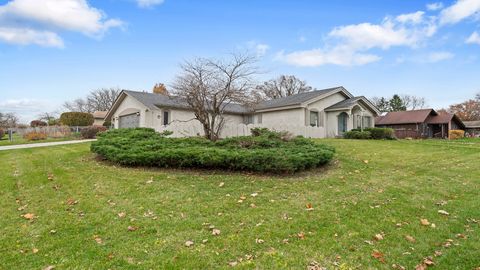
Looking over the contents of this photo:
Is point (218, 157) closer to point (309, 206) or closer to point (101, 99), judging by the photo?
point (309, 206)

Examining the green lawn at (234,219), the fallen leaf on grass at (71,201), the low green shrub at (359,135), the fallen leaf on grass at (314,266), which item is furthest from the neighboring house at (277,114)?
the fallen leaf on grass at (314,266)

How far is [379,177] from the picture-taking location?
8031 millimetres

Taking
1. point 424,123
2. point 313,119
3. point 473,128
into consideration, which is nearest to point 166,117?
point 313,119

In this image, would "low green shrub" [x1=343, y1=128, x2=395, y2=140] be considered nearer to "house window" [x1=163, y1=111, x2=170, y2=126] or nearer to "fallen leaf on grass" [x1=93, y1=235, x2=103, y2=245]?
"house window" [x1=163, y1=111, x2=170, y2=126]

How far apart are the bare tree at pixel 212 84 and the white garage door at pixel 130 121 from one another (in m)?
10.2

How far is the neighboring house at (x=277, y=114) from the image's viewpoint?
2006 cm

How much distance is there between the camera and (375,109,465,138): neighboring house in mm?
32750

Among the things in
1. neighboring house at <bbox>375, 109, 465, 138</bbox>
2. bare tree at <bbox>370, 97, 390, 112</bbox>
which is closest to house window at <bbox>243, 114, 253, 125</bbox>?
neighboring house at <bbox>375, 109, 465, 138</bbox>

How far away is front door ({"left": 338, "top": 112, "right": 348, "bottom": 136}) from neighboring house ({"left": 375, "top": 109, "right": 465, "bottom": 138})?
11.8m

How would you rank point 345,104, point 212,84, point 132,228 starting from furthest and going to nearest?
point 345,104
point 212,84
point 132,228

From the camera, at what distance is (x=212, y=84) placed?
1352 cm

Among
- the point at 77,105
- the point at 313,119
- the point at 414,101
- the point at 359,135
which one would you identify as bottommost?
the point at 359,135

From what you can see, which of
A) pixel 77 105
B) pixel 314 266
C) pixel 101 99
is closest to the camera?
pixel 314 266

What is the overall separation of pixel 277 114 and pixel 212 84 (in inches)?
429
